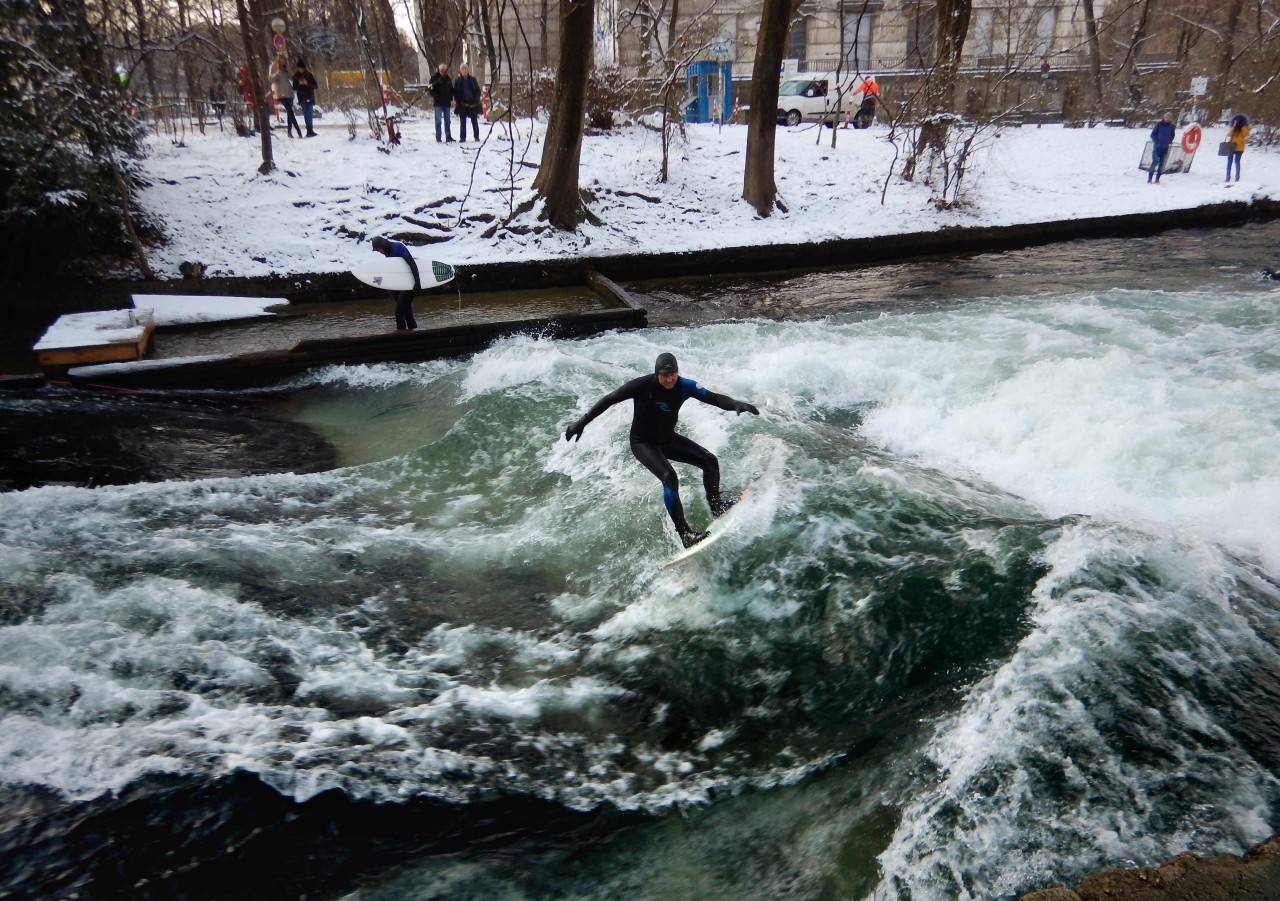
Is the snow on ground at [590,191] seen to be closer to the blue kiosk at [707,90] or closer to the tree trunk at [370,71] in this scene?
the tree trunk at [370,71]

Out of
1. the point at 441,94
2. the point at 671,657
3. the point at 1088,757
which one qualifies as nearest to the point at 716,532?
the point at 671,657

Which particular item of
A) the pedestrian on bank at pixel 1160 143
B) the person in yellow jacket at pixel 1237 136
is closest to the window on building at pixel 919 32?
the pedestrian on bank at pixel 1160 143

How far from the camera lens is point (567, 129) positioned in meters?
17.3

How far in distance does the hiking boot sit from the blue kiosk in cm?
2514

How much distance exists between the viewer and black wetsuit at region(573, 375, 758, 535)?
7.21m

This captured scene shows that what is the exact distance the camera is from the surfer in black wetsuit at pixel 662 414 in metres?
7.15

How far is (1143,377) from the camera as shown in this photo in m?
10.4

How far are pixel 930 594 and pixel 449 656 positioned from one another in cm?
356

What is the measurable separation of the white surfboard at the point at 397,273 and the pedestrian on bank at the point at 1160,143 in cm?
1877

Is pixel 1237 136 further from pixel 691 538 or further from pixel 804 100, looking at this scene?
pixel 691 538

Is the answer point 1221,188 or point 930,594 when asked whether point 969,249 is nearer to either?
point 1221,188

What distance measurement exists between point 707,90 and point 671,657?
92.3 ft

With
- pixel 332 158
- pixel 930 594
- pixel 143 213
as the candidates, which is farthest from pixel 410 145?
pixel 930 594

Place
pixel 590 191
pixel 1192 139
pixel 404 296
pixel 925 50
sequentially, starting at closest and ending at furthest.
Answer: pixel 404 296 < pixel 590 191 < pixel 1192 139 < pixel 925 50
